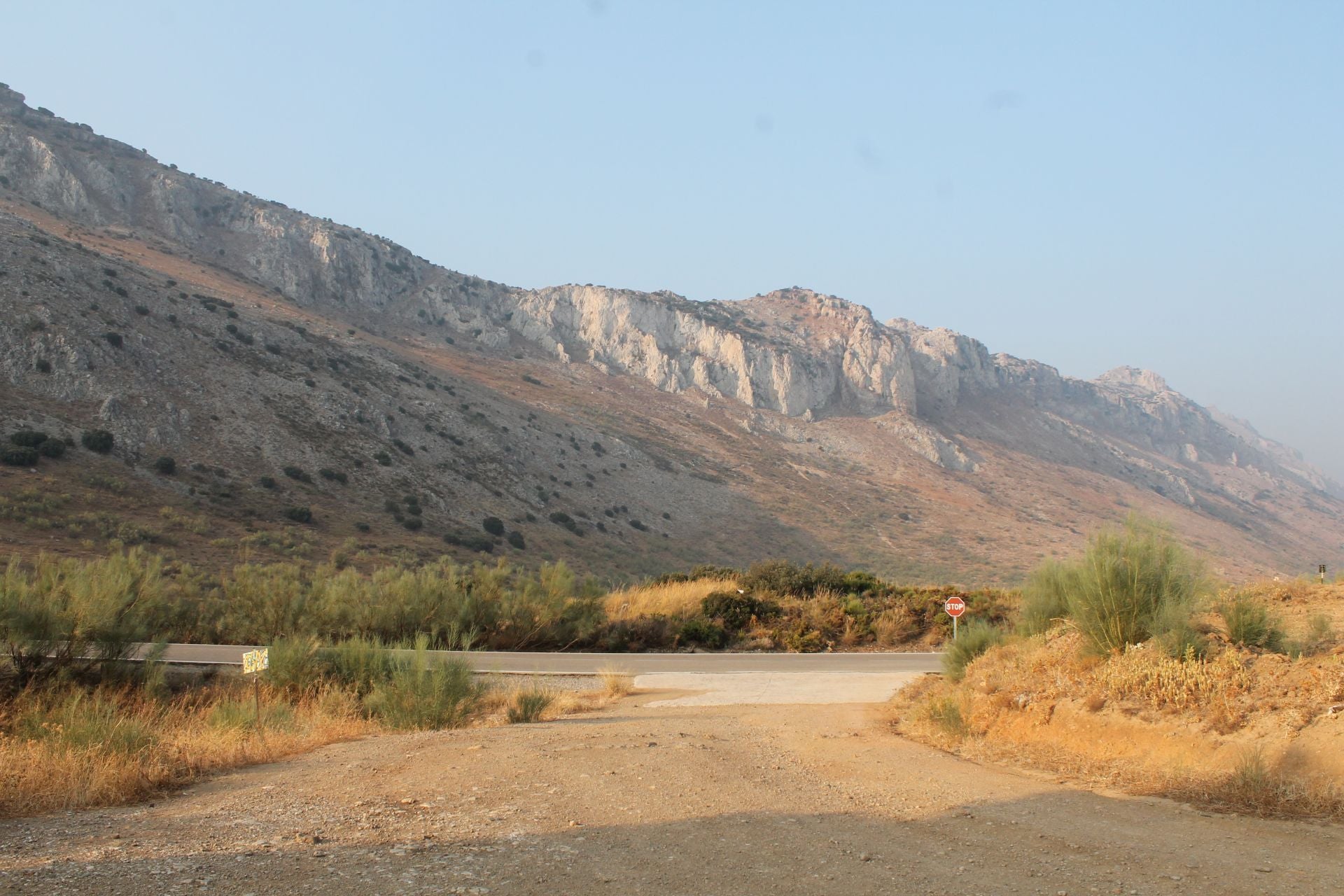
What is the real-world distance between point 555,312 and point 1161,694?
104 meters

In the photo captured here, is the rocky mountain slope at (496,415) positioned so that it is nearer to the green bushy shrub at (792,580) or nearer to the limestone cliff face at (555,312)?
the limestone cliff face at (555,312)

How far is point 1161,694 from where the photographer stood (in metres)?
8.71

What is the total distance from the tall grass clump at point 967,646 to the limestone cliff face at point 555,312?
83.9 meters

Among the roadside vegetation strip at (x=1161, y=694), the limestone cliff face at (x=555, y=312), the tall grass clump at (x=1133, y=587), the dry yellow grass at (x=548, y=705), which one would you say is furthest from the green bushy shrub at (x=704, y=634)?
the limestone cliff face at (x=555, y=312)

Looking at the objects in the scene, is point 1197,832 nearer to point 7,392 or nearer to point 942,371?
point 7,392

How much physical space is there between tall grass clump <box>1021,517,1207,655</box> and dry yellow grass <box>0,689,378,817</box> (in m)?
8.42

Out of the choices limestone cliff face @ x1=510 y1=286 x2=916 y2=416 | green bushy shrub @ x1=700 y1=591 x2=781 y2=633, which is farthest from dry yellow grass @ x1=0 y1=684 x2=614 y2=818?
limestone cliff face @ x1=510 y1=286 x2=916 y2=416

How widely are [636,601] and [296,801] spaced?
17417 mm

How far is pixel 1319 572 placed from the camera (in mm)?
15930

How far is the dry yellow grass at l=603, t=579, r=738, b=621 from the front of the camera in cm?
2272

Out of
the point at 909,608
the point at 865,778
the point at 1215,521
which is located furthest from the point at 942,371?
the point at 865,778

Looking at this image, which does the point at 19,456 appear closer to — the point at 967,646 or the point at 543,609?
the point at 543,609

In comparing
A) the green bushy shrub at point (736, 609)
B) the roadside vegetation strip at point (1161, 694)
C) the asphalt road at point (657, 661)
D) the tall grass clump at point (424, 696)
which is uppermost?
the roadside vegetation strip at point (1161, 694)

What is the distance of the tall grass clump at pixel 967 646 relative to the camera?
13.1 metres
